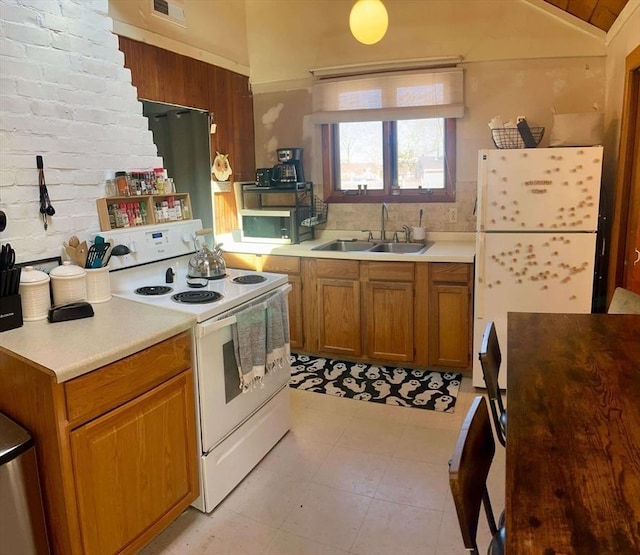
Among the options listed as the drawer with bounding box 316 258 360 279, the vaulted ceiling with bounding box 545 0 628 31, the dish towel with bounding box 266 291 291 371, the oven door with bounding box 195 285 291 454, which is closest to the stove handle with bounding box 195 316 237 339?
the oven door with bounding box 195 285 291 454

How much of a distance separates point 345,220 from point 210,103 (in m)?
1.42

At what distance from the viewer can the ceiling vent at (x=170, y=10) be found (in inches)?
133

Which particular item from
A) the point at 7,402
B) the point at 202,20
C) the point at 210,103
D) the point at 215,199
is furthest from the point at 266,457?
the point at 202,20

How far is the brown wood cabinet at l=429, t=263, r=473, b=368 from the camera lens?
333cm

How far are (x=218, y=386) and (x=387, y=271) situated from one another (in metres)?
1.67

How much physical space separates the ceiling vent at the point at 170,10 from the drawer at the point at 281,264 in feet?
5.83

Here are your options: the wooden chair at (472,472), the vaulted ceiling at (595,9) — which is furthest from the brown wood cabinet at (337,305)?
the wooden chair at (472,472)

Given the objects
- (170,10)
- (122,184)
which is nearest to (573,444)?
(122,184)

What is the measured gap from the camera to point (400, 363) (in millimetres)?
3615

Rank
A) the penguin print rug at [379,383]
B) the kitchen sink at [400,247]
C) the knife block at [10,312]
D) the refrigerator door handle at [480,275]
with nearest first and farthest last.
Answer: the knife block at [10,312], the refrigerator door handle at [480,275], the penguin print rug at [379,383], the kitchen sink at [400,247]

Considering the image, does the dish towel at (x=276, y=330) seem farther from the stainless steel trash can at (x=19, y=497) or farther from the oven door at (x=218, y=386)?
the stainless steel trash can at (x=19, y=497)

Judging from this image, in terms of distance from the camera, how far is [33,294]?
1913mm

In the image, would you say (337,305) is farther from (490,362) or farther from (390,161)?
(490,362)

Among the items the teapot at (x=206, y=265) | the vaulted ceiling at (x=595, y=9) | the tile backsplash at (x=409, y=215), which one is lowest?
the teapot at (x=206, y=265)
